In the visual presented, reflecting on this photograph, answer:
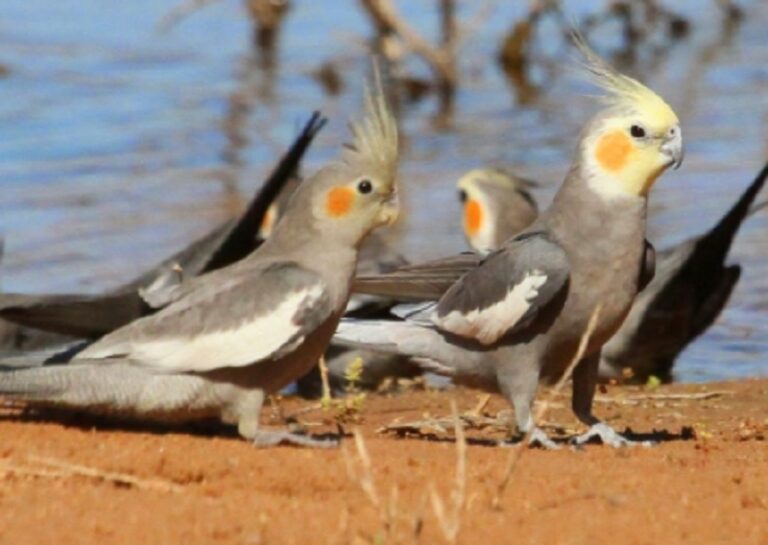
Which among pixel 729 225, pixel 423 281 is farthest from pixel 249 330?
pixel 729 225

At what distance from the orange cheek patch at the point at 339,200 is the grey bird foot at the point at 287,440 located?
29.5 inches

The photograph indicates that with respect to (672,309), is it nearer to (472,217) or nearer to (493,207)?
(493,207)

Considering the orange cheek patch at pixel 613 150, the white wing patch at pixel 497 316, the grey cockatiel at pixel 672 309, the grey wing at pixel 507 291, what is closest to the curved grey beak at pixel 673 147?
the orange cheek patch at pixel 613 150

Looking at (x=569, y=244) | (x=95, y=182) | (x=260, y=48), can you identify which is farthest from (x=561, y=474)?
(x=260, y=48)

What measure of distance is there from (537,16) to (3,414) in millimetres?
11121

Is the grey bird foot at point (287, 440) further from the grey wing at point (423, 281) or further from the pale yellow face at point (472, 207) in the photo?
the pale yellow face at point (472, 207)

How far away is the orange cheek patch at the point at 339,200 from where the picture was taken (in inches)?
249

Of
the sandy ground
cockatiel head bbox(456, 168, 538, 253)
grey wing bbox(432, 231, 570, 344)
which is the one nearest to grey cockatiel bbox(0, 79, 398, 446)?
the sandy ground

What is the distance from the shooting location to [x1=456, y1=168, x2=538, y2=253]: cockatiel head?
10.7 meters

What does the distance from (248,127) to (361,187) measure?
882 cm

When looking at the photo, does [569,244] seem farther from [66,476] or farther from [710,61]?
[710,61]

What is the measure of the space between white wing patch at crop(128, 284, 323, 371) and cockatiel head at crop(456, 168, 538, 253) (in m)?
4.57

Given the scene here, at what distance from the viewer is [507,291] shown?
→ 660 centimetres

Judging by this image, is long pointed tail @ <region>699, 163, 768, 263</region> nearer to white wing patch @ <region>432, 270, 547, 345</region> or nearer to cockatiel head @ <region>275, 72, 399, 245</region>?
white wing patch @ <region>432, 270, 547, 345</region>
